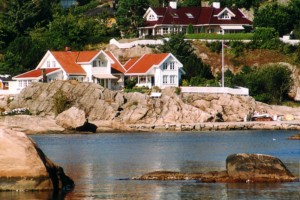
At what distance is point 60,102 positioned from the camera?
184ft

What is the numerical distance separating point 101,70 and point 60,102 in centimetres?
1196

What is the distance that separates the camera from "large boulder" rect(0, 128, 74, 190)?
66.2 ft

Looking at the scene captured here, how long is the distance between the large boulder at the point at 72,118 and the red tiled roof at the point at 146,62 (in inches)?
676

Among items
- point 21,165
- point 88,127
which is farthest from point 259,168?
point 88,127

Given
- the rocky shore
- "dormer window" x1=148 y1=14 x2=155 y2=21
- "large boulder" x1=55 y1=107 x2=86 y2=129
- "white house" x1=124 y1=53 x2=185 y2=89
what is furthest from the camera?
"dormer window" x1=148 y1=14 x2=155 y2=21

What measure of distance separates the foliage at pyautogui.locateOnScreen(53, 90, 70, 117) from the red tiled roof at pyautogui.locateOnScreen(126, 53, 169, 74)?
13149 mm

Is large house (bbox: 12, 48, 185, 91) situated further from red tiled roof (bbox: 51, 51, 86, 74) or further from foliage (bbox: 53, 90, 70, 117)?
foliage (bbox: 53, 90, 70, 117)

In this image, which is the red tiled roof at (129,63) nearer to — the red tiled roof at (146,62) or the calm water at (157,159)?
the red tiled roof at (146,62)

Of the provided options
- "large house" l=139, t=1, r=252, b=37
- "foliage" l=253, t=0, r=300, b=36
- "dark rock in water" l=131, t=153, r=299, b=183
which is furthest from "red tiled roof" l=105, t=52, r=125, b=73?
"dark rock in water" l=131, t=153, r=299, b=183

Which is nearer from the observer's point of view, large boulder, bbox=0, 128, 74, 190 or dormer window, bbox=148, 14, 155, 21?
large boulder, bbox=0, 128, 74, 190

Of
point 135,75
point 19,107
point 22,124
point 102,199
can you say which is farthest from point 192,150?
point 135,75

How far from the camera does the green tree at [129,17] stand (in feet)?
278

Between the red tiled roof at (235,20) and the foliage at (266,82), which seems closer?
the foliage at (266,82)

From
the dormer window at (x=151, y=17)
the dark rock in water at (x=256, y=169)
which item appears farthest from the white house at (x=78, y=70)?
the dark rock in water at (x=256, y=169)
